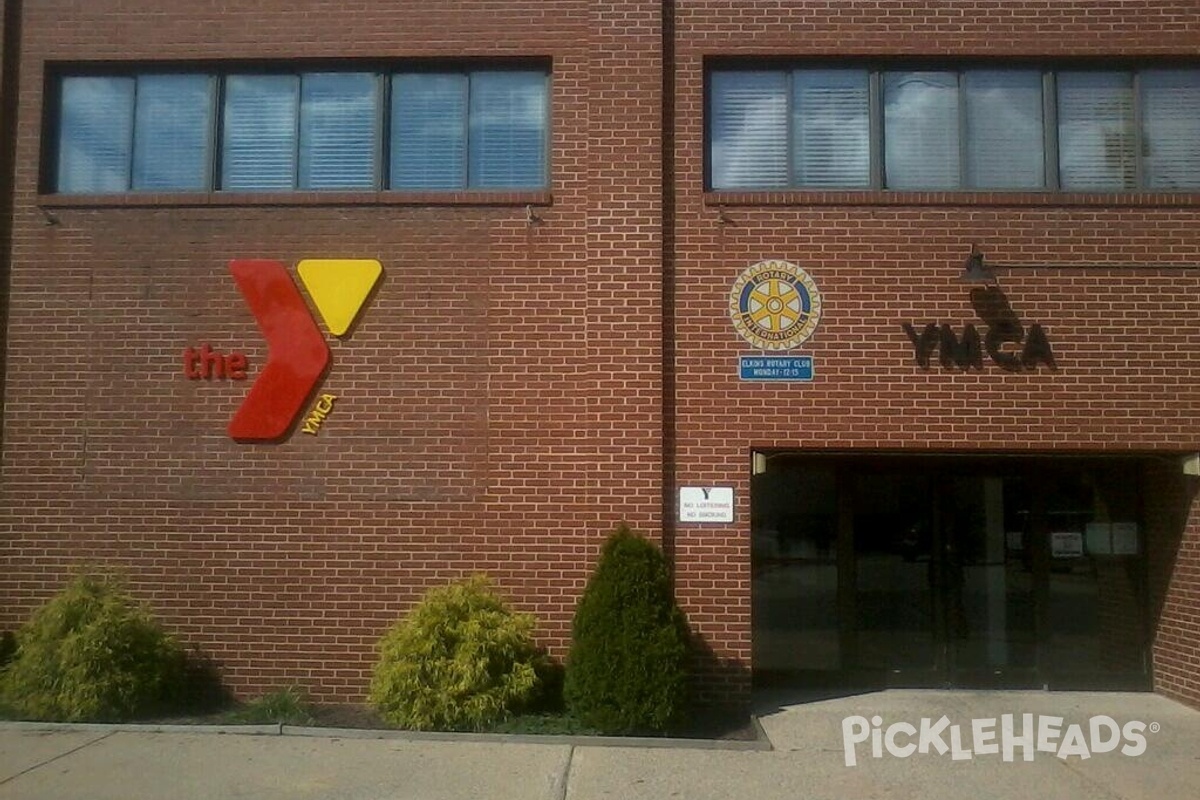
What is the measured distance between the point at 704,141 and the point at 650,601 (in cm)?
414

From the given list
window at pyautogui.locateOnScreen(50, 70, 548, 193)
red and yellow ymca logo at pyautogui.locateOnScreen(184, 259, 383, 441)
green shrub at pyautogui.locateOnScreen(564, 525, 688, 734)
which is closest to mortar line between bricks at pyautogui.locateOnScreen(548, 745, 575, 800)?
green shrub at pyautogui.locateOnScreen(564, 525, 688, 734)

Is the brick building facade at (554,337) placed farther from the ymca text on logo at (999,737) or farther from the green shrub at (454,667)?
the ymca text on logo at (999,737)

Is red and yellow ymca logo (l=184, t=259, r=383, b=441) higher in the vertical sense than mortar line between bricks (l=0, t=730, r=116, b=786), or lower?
higher

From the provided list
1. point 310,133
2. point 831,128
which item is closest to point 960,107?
point 831,128

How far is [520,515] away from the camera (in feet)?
32.6

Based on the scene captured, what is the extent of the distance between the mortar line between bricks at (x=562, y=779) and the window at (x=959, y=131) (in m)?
5.07

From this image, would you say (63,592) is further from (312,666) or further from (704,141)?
(704,141)

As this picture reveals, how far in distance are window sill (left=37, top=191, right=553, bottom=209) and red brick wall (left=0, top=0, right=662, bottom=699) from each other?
0.12ft

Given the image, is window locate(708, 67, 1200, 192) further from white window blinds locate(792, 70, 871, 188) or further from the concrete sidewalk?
the concrete sidewalk

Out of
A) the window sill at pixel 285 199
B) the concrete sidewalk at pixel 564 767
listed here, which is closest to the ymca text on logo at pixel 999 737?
the concrete sidewalk at pixel 564 767

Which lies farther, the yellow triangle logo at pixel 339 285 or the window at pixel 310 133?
the window at pixel 310 133

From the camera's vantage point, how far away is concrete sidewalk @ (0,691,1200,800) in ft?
24.2

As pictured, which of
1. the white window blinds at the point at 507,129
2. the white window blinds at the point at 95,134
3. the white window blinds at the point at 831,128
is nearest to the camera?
the white window blinds at the point at 831,128

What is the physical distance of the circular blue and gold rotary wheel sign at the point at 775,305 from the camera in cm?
1001
